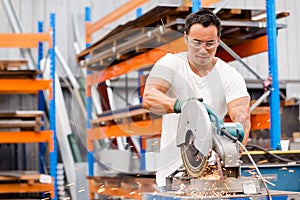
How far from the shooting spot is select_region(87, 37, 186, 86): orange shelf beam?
5.81 meters

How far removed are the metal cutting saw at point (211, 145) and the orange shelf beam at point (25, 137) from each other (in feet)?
16.8

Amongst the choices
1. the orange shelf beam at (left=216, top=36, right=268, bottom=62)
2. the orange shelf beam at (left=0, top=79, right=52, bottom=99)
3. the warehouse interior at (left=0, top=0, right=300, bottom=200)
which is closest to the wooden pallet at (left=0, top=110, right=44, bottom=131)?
the warehouse interior at (left=0, top=0, right=300, bottom=200)

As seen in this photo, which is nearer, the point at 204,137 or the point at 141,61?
the point at 204,137

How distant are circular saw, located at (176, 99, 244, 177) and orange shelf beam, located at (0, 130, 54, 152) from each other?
16.6 ft

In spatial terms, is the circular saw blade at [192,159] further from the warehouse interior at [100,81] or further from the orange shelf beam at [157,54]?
the orange shelf beam at [157,54]

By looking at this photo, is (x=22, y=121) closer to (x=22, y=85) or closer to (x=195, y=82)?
(x=22, y=85)

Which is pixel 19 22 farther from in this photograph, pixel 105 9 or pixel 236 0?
pixel 236 0

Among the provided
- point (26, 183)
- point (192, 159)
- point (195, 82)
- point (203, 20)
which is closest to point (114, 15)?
point (26, 183)

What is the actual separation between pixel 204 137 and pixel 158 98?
1.62 ft

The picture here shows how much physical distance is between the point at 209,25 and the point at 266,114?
3373mm

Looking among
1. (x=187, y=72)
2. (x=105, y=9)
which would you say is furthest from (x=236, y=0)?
(x=187, y=72)

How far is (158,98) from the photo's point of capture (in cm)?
312

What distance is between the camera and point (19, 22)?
8.98 meters

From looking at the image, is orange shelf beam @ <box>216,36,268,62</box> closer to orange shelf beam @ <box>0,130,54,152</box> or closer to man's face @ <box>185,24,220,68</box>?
orange shelf beam @ <box>0,130,54,152</box>
